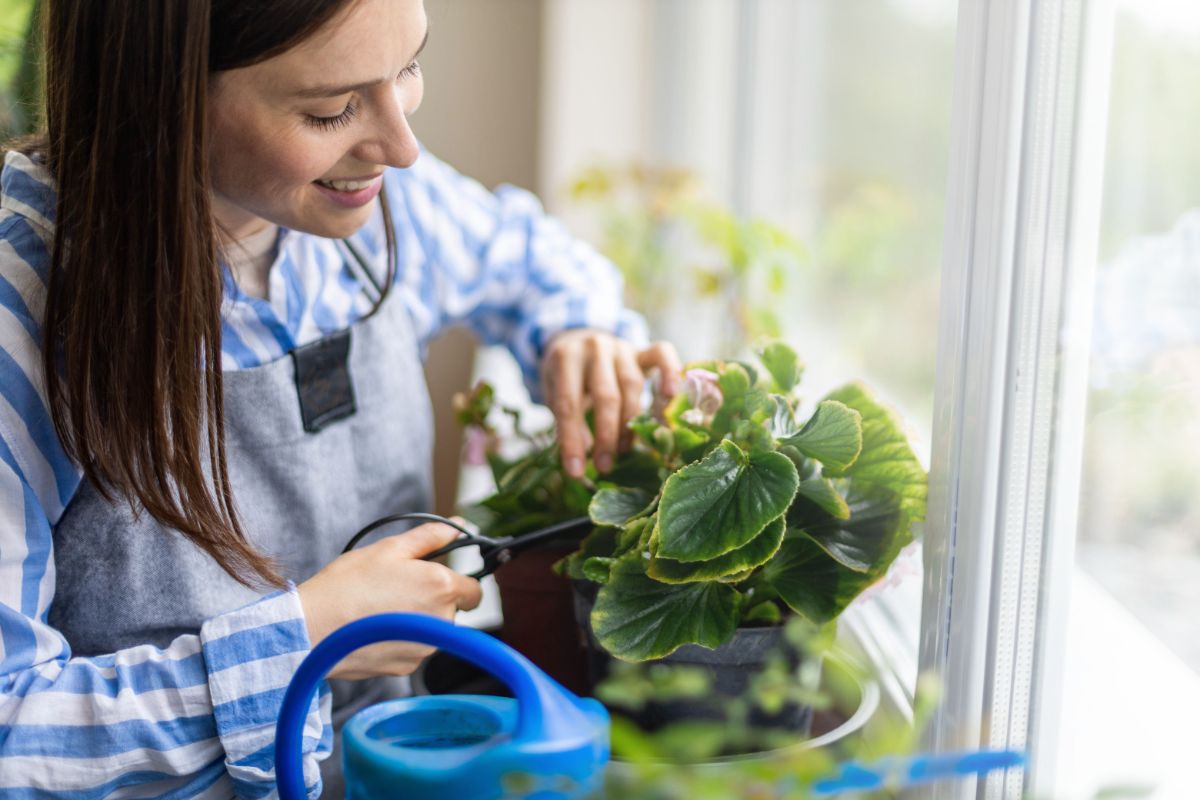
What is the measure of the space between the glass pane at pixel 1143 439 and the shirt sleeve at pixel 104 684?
19.0 inches

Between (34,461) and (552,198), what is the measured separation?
5.55ft

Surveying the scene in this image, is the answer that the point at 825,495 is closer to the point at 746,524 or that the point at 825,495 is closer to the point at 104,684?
the point at 746,524

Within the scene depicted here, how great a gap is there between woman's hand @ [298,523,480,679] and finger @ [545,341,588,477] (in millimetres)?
148

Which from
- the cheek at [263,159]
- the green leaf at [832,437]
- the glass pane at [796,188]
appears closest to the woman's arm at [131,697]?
the cheek at [263,159]

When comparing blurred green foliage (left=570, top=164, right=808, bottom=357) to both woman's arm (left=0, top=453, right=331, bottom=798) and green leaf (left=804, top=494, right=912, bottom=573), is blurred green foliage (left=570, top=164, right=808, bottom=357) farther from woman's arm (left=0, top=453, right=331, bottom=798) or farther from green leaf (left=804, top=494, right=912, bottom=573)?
woman's arm (left=0, top=453, right=331, bottom=798)

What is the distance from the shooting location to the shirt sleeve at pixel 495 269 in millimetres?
1096

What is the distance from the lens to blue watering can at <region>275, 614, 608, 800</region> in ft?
1.53

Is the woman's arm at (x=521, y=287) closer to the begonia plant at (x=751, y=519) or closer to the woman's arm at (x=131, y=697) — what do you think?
the begonia plant at (x=751, y=519)

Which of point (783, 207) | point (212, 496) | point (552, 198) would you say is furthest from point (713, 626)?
point (552, 198)

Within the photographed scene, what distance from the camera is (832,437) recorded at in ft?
2.17

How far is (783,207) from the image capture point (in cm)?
204

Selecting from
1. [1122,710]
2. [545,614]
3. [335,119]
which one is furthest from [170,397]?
[1122,710]

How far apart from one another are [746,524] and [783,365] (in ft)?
0.56

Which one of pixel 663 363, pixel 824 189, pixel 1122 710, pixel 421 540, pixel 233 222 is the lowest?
pixel 1122 710
